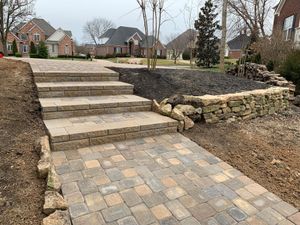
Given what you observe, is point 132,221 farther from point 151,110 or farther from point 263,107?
point 263,107

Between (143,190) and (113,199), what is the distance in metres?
0.30

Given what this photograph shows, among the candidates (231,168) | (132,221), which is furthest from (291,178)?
(132,221)

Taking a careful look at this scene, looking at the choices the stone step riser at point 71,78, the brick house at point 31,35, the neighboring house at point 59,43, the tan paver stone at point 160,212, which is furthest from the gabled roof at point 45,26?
the tan paver stone at point 160,212

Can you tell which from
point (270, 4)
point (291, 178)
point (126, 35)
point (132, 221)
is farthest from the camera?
point (126, 35)

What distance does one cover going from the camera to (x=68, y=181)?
223 centimetres

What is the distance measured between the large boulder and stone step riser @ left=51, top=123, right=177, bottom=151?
1.30 feet

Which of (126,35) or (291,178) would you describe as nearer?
(291,178)

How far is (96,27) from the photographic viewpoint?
45.5m

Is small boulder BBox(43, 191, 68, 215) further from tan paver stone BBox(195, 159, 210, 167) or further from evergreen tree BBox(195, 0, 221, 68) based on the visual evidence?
evergreen tree BBox(195, 0, 221, 68)

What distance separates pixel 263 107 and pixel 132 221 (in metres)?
4.46

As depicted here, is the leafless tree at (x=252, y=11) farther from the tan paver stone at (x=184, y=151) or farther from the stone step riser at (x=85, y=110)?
the tan paver stone at (x=184, y=151)

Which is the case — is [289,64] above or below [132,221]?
above

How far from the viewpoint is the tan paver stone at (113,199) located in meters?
2.00

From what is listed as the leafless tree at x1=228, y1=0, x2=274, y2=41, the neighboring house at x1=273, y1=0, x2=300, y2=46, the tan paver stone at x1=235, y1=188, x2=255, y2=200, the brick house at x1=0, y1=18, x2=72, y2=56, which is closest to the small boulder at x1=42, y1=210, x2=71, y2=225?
the tan paver stone at x1=235, y1=188, x2=255, y2=200
